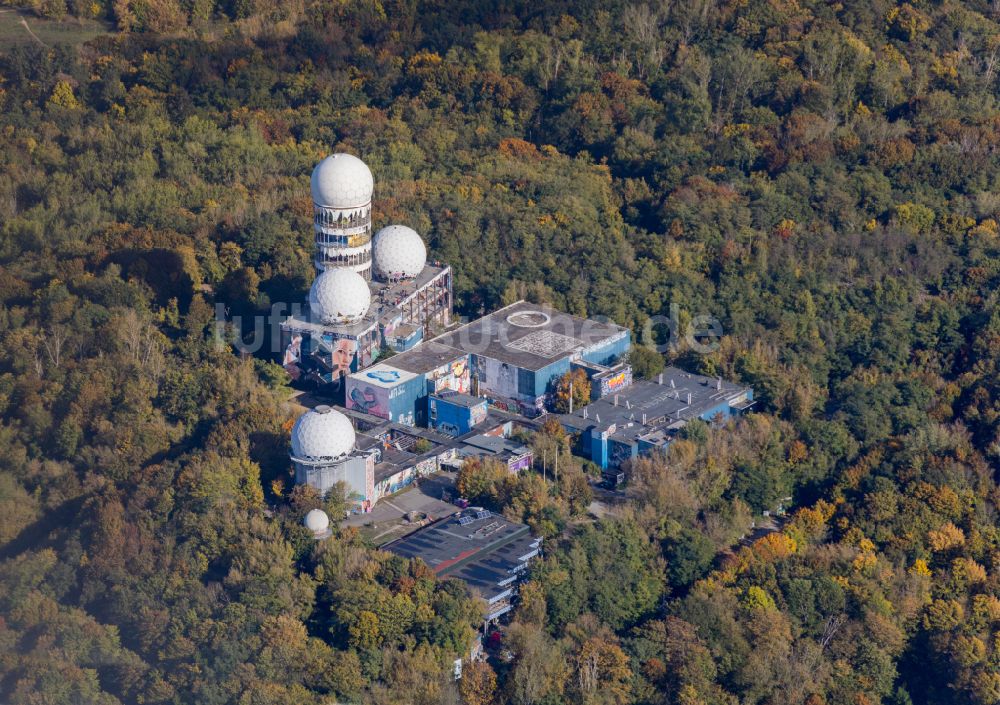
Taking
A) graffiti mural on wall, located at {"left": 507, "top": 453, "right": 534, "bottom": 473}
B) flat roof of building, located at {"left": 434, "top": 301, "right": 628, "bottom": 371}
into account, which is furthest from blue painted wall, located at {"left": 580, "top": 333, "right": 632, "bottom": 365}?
graffiti mural on wall, located at {"left": 507, "top": 453, "right": 534, "bottom": 473}

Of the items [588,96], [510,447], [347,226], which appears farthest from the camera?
[588,96]

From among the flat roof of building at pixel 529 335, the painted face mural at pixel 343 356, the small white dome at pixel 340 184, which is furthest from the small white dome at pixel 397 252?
the painted face mural at pixel 343 356

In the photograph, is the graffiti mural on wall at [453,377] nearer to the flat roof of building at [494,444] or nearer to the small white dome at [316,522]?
the flat roof of building at [494,444]

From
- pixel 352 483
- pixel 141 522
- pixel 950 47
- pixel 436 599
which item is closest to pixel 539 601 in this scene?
pixel 436 599

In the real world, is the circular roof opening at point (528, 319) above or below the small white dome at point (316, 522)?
above

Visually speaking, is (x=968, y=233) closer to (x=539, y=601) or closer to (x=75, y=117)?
(x=539, y=601)

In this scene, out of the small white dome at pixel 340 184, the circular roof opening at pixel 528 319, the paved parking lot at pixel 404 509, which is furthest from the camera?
the circular roof opening at pixel 528 319
